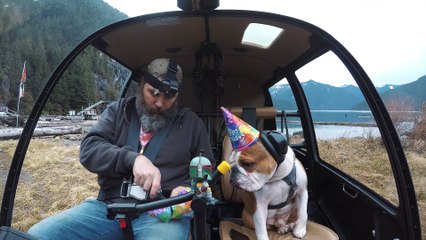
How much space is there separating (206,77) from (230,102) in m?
0.60

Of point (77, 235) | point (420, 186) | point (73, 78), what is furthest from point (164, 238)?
point (73, 78)

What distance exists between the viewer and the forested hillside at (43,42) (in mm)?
32188

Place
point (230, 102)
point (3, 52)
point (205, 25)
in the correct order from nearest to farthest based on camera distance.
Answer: point (205, 25) → point (230, 102) → point (3, 52)

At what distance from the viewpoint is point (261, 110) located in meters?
3.20

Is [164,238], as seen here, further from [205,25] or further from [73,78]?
[73,78]

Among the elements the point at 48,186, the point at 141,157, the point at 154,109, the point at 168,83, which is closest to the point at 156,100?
the point at 154,109

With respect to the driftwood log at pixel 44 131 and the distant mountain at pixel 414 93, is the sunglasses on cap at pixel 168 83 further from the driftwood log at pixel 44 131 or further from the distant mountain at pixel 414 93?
the driftwood log at pixel 44 131

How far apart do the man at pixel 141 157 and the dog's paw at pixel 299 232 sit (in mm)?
797

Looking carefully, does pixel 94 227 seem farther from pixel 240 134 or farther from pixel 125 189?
pixel 240 134

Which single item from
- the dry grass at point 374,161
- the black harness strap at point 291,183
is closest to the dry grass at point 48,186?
the black harness strap at point 291,183

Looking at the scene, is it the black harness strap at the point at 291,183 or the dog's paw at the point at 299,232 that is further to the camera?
the dog's paw at the point at 299,232

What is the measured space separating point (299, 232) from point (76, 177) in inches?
234

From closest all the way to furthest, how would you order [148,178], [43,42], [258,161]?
[148,178], [258,161], [43,42]

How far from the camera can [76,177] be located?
23.0 ft
